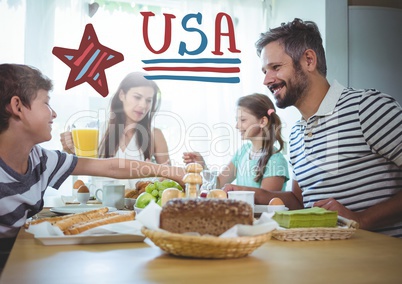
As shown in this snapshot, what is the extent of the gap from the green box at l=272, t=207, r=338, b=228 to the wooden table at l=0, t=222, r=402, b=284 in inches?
2.9

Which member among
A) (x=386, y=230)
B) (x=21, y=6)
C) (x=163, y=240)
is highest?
(x=21, y=6)

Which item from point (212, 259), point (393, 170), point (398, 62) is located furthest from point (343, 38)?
point (212, 259)

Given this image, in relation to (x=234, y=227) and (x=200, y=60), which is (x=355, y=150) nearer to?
(x=234, y=227)

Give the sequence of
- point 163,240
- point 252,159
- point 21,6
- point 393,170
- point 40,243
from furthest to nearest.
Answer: point 21,6 < point 252,159 < point 393,170 < point 40,243 < point 163,240

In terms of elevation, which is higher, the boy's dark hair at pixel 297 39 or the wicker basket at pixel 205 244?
the boy's dark hair at pixel 297 39

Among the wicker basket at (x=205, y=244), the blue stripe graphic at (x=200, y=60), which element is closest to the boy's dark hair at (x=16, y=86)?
the wicker basket at (x=205, y=244)

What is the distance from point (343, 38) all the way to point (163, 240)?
271 cm

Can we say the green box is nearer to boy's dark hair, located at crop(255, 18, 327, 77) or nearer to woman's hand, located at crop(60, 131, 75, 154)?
boy's dark hair, located at crop(255, 18, 327, 77)

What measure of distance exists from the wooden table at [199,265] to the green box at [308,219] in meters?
0.07

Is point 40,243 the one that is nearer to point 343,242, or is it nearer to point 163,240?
point 163,240

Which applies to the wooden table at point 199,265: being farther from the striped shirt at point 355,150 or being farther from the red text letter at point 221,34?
the red text letter at point 221,34

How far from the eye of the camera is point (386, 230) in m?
1.56

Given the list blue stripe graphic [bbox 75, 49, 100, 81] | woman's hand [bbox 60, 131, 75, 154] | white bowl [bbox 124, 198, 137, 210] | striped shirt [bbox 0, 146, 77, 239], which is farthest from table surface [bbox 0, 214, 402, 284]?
blue stripe graphic [bbox 75, 49, 100, 81]

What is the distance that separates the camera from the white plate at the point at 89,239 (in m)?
0.90
